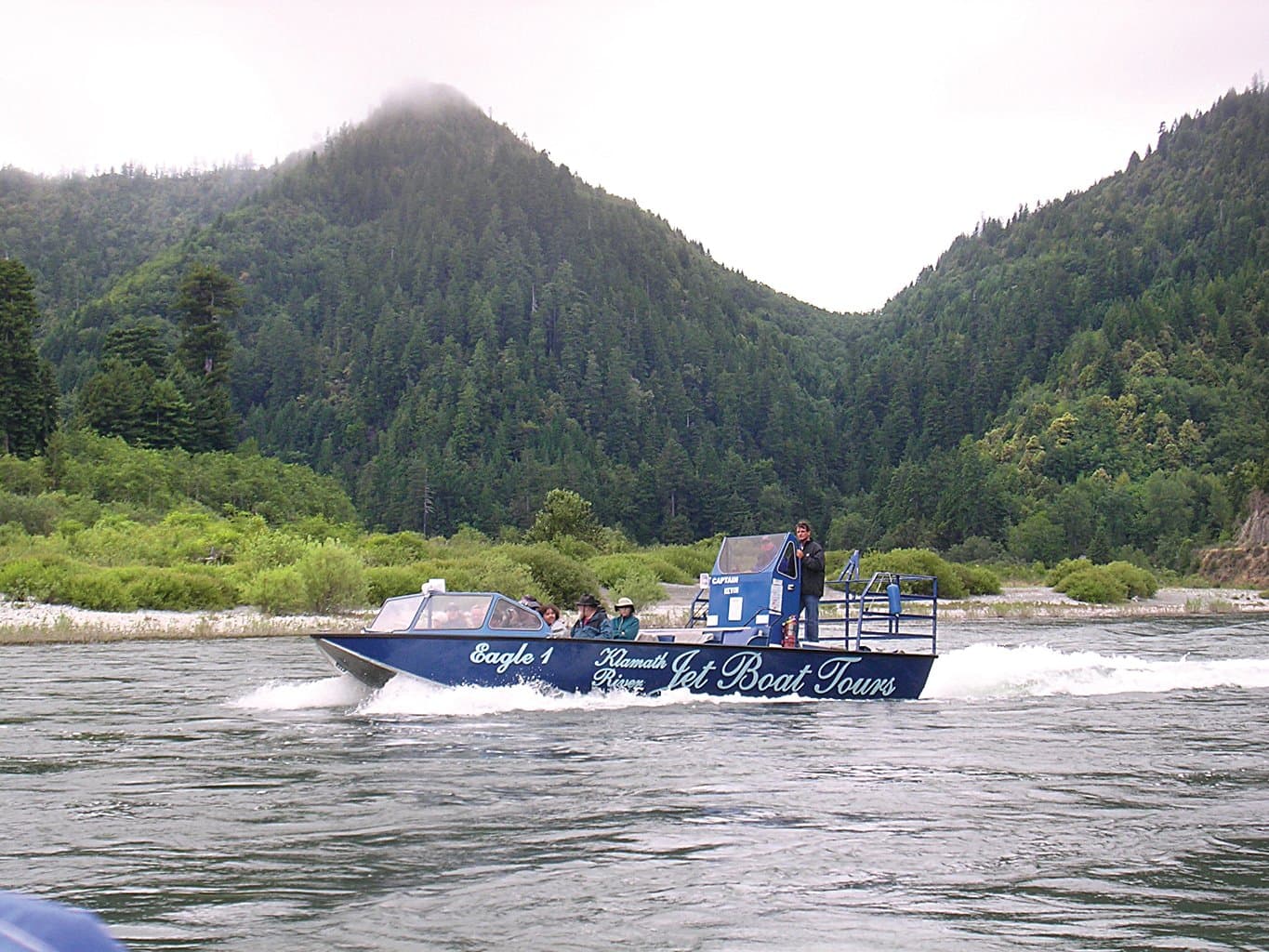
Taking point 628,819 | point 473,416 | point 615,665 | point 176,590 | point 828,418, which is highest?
point 828,418

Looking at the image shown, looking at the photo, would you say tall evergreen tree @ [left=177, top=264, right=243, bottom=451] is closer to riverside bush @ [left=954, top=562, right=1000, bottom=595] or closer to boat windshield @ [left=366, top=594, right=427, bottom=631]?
riverside bush @ [left=954, top=562, right=1000, bottom=595]

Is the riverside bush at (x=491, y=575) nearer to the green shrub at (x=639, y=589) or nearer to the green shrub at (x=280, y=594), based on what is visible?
the green shrub at (x=280, y=594)

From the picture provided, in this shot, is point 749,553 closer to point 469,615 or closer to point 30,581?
point 469,615

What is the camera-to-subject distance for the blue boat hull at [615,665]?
64.4 feet

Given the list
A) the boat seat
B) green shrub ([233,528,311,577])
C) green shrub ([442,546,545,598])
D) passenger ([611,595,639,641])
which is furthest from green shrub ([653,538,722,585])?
passenger ([611,595,639,641])

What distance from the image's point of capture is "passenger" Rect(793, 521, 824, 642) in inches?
890

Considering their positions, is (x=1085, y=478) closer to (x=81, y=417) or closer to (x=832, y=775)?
(x=81, y=417)

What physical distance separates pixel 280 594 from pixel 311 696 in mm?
22212

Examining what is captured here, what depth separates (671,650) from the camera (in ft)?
68.2

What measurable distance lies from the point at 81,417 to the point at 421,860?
3349 inches

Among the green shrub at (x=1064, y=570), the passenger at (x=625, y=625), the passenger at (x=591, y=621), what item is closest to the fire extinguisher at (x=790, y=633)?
the passenger at (x=625, y=625)

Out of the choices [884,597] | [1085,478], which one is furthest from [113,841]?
[1085,478]

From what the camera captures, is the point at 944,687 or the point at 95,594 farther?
the point at 95,594

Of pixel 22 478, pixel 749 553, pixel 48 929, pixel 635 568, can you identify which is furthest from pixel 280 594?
pixel 48 929
